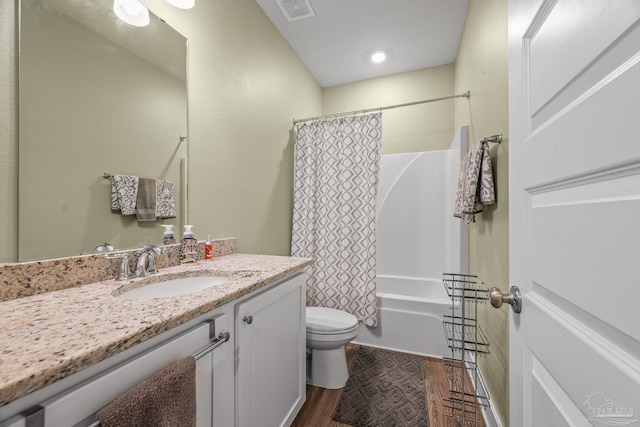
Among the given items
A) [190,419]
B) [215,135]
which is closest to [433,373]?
[190,419]

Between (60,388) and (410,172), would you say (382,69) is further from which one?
(60,388)

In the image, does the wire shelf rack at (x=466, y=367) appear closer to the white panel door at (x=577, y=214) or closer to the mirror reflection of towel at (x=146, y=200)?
the white panel door at (x=577, y=214)

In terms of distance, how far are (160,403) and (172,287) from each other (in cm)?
61

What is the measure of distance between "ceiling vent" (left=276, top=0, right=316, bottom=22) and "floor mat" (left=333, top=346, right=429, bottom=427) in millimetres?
2716

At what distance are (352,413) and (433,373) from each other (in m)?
0.73

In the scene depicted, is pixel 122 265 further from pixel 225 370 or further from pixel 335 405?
pixel 335 405

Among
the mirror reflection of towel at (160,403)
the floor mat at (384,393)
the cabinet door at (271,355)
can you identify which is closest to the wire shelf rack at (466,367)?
the floor mat at (384,393)

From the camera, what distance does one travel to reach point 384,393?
1.65 meters

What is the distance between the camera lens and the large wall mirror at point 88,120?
849 millimetres

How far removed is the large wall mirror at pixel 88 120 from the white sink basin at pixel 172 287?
0.23m

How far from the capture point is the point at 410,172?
2.81 m

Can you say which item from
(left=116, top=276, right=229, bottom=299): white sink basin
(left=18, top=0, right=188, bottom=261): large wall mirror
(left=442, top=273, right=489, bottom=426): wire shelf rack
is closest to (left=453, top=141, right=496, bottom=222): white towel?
(left=442, top=273, right=489, bottom=426): wire shelf rack

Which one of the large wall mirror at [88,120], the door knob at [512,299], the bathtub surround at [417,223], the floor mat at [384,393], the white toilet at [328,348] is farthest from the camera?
the bathtub surround at [417,223]

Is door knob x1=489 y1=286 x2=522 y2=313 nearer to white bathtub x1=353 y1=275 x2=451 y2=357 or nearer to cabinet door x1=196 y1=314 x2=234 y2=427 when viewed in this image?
cabinet door x1=196 y1=314 x2=234 y2=427
